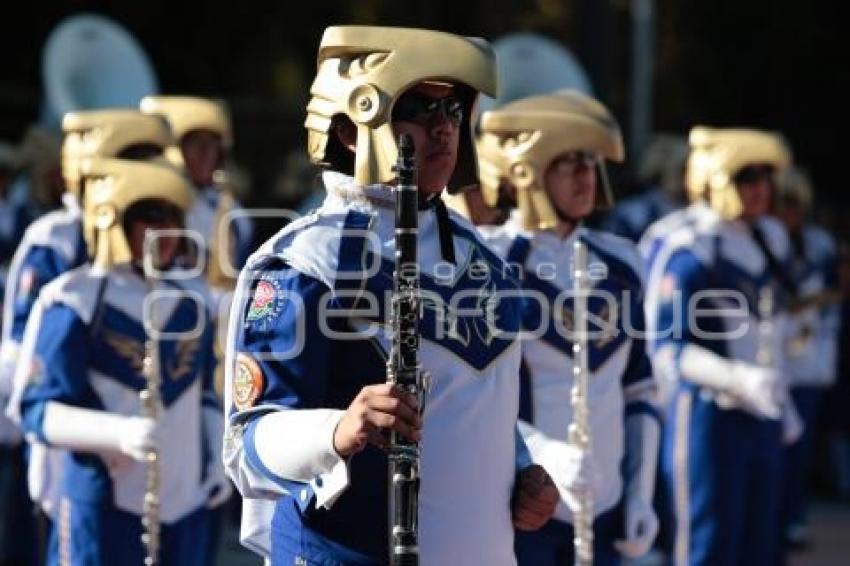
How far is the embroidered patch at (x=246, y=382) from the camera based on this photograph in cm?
565

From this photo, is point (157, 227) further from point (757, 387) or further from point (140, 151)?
point (757, 387)

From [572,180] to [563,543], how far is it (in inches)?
45.4

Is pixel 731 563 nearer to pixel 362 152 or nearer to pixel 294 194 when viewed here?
pixel 362 152

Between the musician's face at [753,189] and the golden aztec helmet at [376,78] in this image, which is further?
the musician's face at [753,189]

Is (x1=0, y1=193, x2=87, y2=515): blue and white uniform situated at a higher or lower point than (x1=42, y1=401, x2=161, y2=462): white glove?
higher

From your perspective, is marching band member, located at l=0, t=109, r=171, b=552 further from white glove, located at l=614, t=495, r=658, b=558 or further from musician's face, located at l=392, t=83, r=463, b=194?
musician's face, located at l=392, t=83, r=463, b=194

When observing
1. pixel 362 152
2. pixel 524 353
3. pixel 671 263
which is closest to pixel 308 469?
pixel 362 152

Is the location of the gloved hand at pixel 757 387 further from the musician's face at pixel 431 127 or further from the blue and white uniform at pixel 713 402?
the musician's face at pixel 431 127

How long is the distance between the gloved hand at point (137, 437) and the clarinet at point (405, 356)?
2645 millimetres

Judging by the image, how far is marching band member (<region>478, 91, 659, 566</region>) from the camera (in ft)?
27.0

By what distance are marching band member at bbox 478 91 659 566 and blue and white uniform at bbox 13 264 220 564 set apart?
1.05 metres

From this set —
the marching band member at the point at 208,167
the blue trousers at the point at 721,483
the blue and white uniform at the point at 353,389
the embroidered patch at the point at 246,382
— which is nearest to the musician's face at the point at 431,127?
the blue and white uniform at the point at 353,389

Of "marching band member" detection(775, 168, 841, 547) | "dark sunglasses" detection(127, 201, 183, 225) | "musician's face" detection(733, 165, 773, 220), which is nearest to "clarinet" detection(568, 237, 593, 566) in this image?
"dark sunglasses" detection(127, 201, 183, 225)

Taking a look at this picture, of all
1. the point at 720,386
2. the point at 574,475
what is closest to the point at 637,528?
the point at 574,475
